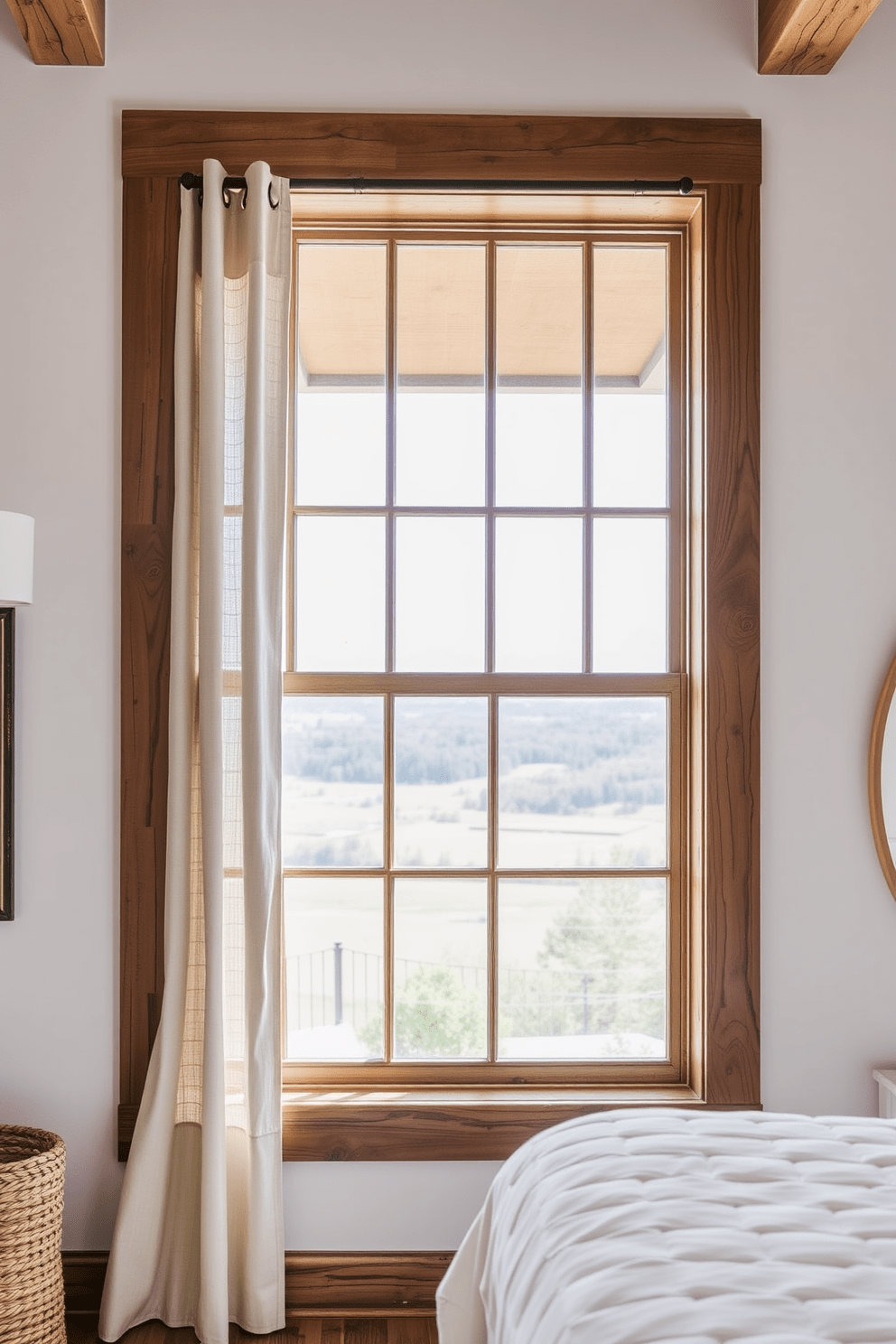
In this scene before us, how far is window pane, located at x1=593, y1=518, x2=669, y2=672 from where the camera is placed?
8.05 feet

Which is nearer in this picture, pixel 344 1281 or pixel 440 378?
pixel 344 1281

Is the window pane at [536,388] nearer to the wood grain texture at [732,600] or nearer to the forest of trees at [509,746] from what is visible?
the wood grain texture at [732,600]

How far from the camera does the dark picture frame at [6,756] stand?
2238mm

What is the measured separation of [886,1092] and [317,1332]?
144 centimetres

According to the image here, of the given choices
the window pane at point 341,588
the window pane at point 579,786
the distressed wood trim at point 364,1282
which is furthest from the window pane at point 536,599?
the distressed wood trim at point 364,1282

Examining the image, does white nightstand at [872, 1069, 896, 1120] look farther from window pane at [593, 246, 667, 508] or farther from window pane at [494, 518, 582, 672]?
window pane at [593, 246, 667, 508]

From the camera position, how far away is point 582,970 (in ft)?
7.91

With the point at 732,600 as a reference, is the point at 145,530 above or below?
above

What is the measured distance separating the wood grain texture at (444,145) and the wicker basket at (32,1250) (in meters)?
2.26

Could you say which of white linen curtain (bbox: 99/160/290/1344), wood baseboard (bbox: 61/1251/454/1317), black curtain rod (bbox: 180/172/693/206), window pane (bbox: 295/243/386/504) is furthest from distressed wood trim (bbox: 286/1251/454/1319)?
black curtain rod (bbox: 180/172/693/206)

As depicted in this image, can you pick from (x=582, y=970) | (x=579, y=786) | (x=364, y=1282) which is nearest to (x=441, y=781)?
(x=579, y=786)

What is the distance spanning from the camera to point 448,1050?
2.40 m

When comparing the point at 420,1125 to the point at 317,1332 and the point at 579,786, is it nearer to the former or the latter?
the point at 317,1332

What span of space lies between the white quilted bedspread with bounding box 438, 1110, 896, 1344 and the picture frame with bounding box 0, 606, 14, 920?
1314 millimetres
